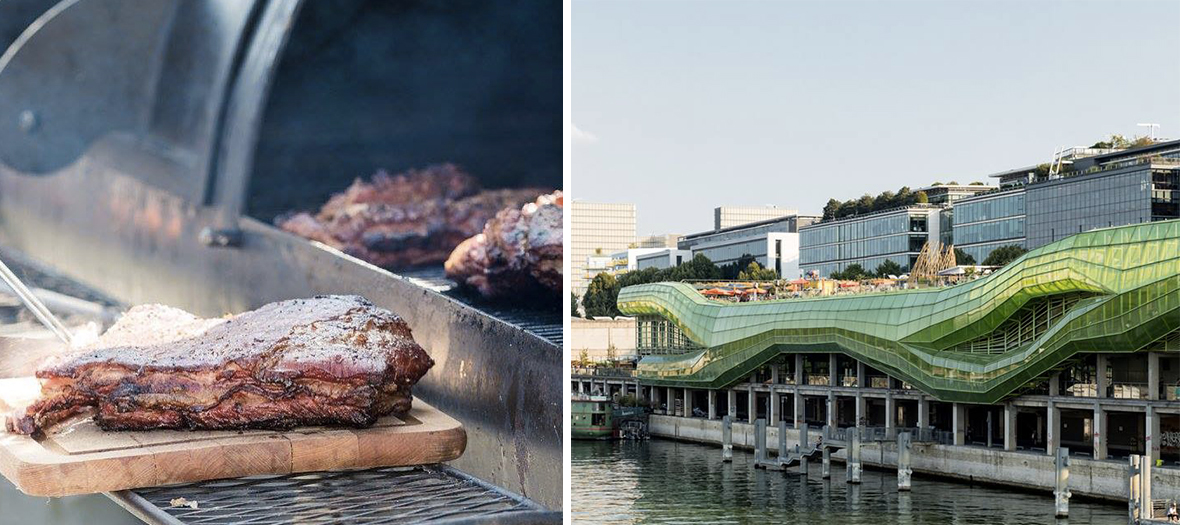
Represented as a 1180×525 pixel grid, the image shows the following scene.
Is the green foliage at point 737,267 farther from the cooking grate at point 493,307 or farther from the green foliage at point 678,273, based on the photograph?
the cooking grate at point 493,307

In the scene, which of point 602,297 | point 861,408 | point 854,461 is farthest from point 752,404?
point 602,297

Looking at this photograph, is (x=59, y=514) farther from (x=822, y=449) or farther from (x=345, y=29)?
(x=822, y=449)

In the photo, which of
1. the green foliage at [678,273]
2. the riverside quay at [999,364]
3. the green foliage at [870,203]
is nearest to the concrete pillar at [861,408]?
the riverside quay at [999,364]

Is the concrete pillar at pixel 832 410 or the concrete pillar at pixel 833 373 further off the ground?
the concrete pillar at pixel 833 373

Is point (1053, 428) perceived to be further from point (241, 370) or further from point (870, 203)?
point (241, 370)

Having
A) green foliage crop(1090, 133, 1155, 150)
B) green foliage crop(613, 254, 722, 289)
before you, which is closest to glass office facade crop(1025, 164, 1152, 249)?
green foliage crop(1090, 133, 1155, 150)

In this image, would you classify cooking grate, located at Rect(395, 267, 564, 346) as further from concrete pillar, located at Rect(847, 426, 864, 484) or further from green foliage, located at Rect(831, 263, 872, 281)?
green foliage, located at Rect(831, 263, 872, 281)

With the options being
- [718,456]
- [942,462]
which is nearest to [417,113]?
[942,462]
